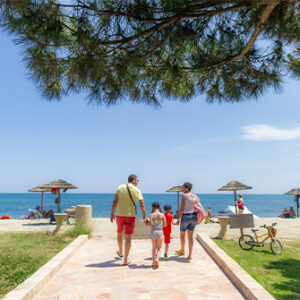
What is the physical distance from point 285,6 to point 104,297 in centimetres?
583

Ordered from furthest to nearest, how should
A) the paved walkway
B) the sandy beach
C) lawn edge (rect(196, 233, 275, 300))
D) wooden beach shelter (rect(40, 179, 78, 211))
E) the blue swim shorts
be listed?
wooden beach shelter (rect(40, 179, 78, 211)) < the sandy beach < the blue swim shorts < the paved walkway < lawn edge (rect(196, 233, 275, 300))

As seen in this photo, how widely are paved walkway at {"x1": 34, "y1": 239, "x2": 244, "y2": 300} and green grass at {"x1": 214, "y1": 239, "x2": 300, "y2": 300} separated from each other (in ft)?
2.53

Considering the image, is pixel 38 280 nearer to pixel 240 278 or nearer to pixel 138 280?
pixel 138 280

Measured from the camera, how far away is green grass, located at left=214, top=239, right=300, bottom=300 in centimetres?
496

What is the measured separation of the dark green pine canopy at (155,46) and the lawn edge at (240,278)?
13.4 ft

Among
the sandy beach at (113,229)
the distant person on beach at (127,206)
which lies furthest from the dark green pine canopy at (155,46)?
the sandy beach at (113,229)

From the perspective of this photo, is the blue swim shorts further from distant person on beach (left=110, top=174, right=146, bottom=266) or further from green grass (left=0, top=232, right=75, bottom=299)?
green grass (left=0, top=232, right=75, bottom=299)

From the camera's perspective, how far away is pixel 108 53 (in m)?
6.33

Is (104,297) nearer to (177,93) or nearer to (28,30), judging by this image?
(28,30)

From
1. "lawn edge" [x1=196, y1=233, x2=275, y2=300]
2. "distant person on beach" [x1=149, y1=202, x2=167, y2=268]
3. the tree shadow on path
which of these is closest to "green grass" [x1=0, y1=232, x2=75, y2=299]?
the tree shadow on path

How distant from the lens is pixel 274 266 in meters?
6.63

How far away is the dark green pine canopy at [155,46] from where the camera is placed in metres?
5.29

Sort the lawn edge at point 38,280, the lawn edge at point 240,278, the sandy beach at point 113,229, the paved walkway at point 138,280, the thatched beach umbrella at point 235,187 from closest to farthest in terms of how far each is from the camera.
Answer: the lawn edge at point 38,280 → the lawn edge at point 240,278 → the paved walkway at point 138,280 → the sandy beach at point 113,229 → the thatched beach umbrella at point 235,187

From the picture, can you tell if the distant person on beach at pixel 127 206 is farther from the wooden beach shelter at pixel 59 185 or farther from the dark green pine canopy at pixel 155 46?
the wooden beach shelter at pixel 59 185
